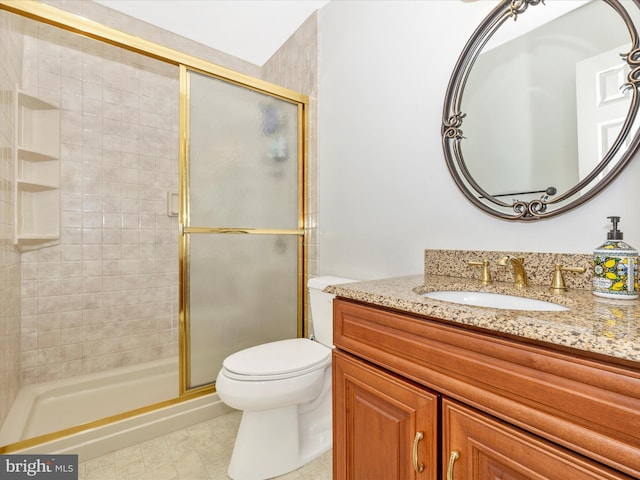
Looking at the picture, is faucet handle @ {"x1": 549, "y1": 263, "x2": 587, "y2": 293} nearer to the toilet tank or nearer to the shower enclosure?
the toilet tank

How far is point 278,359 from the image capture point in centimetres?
142

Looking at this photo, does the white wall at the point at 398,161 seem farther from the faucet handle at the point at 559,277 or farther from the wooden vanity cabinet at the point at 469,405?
the wooden vanity cabinet at the point at 469,405

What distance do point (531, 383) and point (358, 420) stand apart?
52 cm

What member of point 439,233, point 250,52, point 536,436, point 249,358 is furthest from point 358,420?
point 250,52

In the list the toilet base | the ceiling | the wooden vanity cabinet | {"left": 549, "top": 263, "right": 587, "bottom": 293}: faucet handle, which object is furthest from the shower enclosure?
{"left": 549, "top": 263, "right": 587, "bottom": 293}: faucet handle

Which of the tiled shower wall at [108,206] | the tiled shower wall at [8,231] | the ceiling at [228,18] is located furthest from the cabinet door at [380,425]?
the ceiling at [228,18]

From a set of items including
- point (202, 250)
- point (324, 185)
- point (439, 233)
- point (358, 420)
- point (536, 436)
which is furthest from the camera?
point (324, 185)

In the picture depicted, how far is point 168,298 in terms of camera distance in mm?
2420

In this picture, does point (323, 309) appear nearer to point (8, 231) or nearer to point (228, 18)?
point (8, 231)

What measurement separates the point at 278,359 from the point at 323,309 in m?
0.35

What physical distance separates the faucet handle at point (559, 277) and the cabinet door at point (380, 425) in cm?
55

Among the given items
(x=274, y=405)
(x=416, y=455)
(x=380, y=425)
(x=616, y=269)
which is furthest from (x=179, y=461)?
Result: (x=616, y=269)

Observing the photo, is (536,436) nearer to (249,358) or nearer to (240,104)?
(249,358)

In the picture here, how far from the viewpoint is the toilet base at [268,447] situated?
4.40ft
